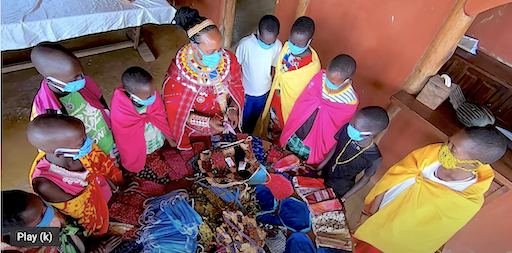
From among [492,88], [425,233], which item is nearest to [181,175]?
[425,233]

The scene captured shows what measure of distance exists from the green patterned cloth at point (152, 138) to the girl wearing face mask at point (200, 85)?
0.34ft

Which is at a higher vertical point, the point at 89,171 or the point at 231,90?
the point at 231,90

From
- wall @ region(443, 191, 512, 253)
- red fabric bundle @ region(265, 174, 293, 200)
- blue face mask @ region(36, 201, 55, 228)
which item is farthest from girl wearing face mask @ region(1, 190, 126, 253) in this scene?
wall @ region(443, 191, 512, 253)

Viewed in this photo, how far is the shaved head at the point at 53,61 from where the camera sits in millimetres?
1911

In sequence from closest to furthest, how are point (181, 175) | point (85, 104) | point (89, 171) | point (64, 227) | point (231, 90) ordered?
1. point (64, 227)
2. point (89, 171)
3. point (85, 104)
4. point (181, 175)
5. point (231, 90)

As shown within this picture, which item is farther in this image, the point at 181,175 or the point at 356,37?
the point at 356,37

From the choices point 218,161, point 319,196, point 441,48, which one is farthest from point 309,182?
point 441,48

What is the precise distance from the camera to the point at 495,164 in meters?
2.38

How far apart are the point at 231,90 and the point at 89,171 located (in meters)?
1.20

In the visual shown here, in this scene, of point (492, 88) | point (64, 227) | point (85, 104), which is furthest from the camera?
point (492, 88)

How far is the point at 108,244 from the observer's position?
1840 mm

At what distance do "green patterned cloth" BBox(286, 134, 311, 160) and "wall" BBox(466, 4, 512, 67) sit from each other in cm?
224

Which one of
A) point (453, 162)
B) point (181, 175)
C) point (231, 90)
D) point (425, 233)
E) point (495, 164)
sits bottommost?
point (181, 175)

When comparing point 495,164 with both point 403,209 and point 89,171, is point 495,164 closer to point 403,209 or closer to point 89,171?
point 403,209
